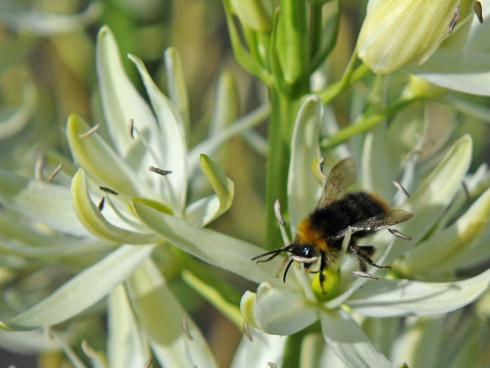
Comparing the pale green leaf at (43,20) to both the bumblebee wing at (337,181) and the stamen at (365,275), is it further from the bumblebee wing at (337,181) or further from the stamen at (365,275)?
the stamen at (365,275)

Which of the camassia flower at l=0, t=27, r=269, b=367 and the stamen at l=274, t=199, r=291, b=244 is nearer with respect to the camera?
the stamen at l=274, t=199, r=291, b=244

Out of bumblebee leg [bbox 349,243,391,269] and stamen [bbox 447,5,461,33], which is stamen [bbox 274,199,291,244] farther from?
stamen [bbox 447,5,461,33]

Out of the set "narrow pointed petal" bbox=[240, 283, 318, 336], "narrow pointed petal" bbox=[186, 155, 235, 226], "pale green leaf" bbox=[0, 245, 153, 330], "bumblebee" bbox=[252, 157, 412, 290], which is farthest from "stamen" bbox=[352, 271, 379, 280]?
"pale green leaf" bbox=[0, 245, 153, 330]

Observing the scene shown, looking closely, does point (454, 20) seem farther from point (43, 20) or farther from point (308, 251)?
point (43, 20)

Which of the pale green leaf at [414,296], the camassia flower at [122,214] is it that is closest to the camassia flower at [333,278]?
the pale green leaf at [414,296]

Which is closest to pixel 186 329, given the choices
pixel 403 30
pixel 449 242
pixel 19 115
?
pixel 449 242
